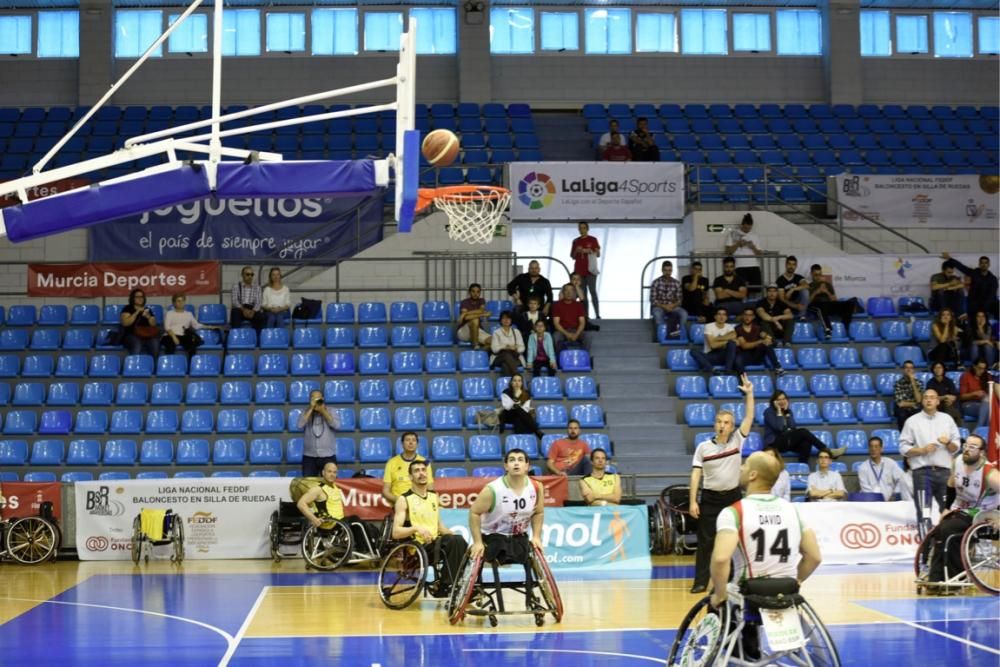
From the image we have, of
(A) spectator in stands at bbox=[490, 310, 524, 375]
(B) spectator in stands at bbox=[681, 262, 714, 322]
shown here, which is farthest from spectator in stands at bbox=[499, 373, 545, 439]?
(B) spectator in stands at bbox=[681, 262, 714, 322]

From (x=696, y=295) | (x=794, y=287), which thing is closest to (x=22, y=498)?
(x=696, y=295)

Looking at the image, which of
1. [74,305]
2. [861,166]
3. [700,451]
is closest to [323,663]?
[700,451]

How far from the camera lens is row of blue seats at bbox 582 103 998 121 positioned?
96.1 feet

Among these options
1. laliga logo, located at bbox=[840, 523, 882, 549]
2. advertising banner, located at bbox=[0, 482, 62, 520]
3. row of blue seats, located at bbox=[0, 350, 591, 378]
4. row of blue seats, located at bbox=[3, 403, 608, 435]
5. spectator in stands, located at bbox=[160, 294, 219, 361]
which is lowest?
laliga logo, located at bbox=[840, 523, 882, 549]

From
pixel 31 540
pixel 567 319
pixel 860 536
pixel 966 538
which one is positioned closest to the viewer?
pixel 966 538

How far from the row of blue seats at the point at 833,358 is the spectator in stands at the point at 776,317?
0.23m

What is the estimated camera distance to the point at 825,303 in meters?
22.6

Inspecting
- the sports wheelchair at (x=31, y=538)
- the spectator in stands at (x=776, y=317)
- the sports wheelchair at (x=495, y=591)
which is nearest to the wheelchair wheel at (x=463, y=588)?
the sports wheelchair at (x=495, y=591)

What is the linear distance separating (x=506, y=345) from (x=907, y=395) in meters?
6.18

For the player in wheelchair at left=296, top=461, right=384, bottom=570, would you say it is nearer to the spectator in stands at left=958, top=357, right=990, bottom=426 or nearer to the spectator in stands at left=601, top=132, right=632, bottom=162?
the spectator in stands at left=958, top=357, right=990, bottom=426

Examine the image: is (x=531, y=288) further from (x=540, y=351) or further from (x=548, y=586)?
(x=548, y=586)

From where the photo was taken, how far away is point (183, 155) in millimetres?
28250

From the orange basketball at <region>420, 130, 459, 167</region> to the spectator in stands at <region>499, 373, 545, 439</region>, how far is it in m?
8.74

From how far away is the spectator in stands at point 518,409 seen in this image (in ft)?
62.6
